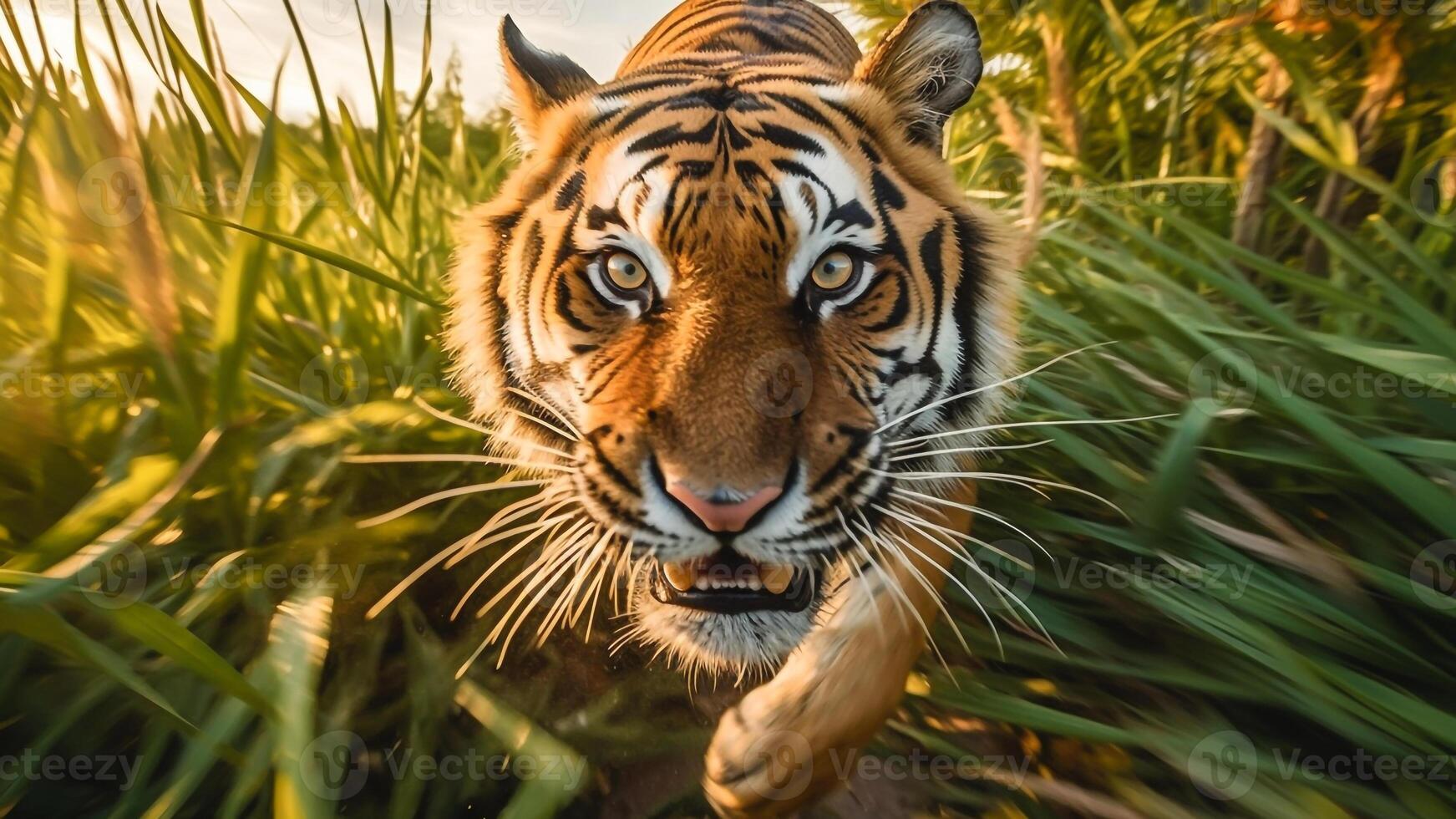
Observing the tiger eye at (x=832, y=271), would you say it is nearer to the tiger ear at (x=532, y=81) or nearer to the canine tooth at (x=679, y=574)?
the canine tooth at (x=679, y=574)

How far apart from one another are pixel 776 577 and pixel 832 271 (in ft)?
1.05

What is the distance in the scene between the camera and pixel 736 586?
2.17 ft

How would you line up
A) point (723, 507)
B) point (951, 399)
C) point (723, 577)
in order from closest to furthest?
point (723, 507), point (723, 577), point (951, 399)

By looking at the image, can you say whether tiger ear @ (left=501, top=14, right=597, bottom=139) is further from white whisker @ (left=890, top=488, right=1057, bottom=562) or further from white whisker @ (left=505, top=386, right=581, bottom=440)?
white whisker @ (left=890, top=488, right=1057, bottom=562)

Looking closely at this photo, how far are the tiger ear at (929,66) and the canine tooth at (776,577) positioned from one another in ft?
1.83

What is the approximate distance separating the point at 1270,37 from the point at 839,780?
140cm

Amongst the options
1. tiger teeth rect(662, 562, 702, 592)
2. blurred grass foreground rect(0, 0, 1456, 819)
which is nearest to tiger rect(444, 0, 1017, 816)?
tiger teeth rect(662, 562, 702, 592)

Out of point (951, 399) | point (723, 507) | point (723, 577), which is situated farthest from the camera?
point (951, 399)

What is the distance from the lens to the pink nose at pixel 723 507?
547mm

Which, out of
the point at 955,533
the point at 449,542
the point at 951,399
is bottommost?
the point at 449,542

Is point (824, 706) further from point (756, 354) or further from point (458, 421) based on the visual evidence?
point (458, 421)

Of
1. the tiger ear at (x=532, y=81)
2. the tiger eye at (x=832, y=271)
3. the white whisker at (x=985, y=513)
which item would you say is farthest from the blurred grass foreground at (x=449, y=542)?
the tiger eye at (x=832, y=271)

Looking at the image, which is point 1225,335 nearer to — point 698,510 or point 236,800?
point 698,510

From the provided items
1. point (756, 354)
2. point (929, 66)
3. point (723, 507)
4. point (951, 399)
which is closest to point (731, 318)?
point (756, 354)
